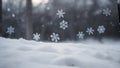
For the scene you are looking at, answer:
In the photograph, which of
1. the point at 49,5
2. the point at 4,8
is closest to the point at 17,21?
the point at 4,8

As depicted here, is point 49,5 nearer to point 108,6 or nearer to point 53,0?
point 53,0

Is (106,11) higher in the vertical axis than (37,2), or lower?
lower

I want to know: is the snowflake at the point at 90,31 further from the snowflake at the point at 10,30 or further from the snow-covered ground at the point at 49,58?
the snow-covered ground at the point at 49,58

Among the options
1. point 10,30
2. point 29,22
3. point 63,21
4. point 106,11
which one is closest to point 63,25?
point 63,21

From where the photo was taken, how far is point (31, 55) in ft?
2.79

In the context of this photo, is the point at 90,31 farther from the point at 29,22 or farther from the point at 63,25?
the point at 29,22

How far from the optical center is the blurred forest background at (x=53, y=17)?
209 centimetres

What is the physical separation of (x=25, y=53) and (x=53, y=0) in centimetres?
133

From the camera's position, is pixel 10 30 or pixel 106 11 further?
pixel 10 30

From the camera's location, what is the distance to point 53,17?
2131 millimetres

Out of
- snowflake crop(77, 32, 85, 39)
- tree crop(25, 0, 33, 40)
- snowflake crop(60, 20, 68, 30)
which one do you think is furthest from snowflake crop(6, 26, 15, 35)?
snowflake crop(77, 32, 85, 39)

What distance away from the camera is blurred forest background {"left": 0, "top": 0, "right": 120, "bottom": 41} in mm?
2090

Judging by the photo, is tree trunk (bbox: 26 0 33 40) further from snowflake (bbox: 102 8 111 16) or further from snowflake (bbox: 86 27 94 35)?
snowflake (bbox: 102 8 111 16)

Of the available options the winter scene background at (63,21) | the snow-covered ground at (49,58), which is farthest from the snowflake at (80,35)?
the snow-covered ground at (49,58)
